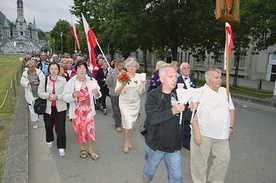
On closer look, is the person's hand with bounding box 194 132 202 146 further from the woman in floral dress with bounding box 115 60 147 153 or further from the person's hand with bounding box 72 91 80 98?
the person's hand with bounding box 72 91 80 98

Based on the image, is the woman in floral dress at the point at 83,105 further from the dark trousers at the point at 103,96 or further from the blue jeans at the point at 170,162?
the dark trousers at the point at 103,96

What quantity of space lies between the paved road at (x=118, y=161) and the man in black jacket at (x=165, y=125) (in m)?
1.13

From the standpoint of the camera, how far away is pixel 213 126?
3.19 meters

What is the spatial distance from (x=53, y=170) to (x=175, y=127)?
2.69 m

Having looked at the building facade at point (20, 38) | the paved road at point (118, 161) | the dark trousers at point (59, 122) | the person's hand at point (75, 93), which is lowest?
the paved road at point (118, 161)

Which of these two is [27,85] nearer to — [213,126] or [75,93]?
[75,93]

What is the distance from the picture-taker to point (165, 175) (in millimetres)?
4035

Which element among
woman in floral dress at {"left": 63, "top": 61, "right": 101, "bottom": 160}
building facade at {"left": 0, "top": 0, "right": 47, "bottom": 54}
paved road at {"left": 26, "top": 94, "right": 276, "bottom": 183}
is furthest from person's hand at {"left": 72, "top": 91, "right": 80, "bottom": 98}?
building facade at {"left": 0, "top": 0, "right": 47, "bottom": 54}

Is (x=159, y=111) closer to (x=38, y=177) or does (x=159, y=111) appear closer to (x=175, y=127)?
(x=175, y=127)

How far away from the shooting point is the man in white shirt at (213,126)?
125 inches

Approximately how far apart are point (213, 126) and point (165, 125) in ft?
2.79

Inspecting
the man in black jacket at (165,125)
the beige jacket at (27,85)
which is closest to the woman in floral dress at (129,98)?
the man in black jacket at (165,125)

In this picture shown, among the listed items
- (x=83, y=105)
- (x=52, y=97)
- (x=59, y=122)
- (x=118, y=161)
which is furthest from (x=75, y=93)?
(x=118, y=161)

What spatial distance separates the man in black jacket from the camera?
271cm
